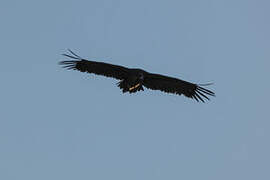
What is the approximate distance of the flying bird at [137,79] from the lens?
38.6 meters

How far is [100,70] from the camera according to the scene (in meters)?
39.6

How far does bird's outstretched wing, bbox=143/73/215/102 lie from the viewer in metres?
39.8

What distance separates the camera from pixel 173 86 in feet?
133

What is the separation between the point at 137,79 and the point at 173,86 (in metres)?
2.67

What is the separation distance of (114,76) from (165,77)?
8.42 ft

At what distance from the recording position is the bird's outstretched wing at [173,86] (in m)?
39.8

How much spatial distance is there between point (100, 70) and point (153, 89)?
2890 mm

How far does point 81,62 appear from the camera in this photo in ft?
129

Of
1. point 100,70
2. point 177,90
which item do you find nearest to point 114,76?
point 100,70

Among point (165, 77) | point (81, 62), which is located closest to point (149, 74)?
point (165, 77)

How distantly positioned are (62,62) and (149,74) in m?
4.39

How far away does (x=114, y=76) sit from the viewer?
3944cm

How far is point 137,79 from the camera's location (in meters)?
38.6

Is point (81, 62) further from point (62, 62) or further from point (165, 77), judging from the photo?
point (165, 77)
